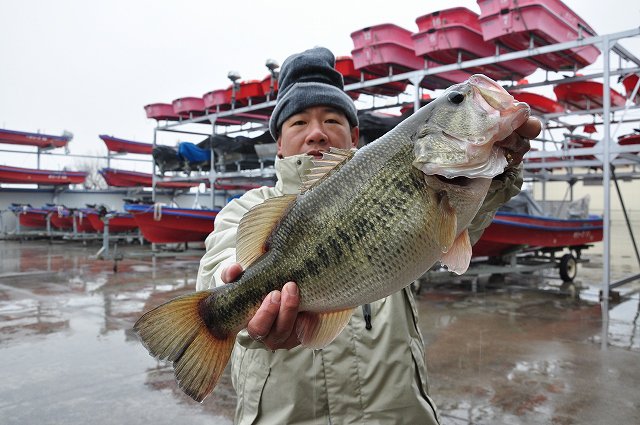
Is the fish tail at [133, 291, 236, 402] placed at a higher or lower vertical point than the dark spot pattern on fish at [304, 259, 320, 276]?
lower

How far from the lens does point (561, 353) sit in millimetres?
4195

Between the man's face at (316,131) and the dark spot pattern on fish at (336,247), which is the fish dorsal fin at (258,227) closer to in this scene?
the dark spot pattern on fish at (336,247)

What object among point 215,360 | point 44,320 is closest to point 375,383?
point 215,360

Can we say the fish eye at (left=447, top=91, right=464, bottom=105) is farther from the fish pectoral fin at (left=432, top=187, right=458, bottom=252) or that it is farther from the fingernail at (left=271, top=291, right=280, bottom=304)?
the fingernail at (left=271, top=291, right=280, bottom=304)

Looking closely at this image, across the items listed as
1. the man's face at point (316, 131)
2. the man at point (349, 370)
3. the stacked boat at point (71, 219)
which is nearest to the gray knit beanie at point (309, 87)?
the man's face at point (316, 131)

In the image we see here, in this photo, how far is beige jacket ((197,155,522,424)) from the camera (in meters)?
1.55

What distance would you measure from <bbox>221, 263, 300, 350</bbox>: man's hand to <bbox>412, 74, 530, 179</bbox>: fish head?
453 mm

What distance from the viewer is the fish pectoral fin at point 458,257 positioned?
1.21 m

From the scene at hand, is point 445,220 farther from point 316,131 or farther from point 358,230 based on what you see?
point 316,131

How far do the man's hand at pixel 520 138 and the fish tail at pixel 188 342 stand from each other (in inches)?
34.2

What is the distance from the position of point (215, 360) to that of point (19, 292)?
7.19 meters

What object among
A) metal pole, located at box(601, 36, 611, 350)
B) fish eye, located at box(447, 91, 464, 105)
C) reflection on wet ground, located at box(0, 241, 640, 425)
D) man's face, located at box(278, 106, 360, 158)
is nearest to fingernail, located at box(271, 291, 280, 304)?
fish eye, located at box(447, 91, 464, 105)

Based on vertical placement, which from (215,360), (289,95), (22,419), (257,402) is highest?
(289,95)

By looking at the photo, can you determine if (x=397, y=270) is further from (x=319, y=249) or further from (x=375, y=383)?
(x=375, y=383)
